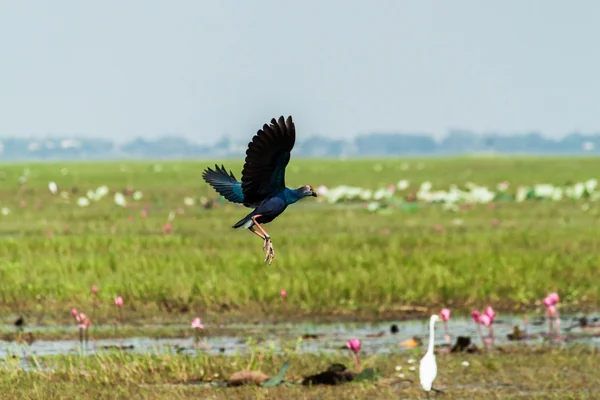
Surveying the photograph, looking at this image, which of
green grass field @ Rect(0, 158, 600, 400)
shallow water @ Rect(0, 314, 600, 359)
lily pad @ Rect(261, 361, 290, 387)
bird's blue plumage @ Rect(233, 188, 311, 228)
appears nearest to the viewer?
bird's blue plumage @ Rect(233, 188, 311, 228)

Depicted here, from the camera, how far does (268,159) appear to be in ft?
19.6

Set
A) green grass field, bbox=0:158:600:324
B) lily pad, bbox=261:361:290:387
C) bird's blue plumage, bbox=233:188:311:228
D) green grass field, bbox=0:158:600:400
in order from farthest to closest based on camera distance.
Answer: green grass field, bbox=0:158:600:324
green grass field, bbox=0:158:600:400
lily pad, bbox=261:361:290:387
bird's blue plumage, bbox=233:188:311:228

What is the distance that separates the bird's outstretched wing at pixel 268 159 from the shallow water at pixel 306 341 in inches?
365

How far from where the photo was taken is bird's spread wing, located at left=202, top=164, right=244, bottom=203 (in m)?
6.38

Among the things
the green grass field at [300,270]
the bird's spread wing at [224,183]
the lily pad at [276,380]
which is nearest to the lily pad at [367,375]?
the lily pad at [276,380]

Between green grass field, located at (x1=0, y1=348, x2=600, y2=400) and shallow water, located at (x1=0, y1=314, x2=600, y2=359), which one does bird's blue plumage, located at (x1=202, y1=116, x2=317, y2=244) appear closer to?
green grass field, located at (x1=0, y1=348, x2=600, y2=400)

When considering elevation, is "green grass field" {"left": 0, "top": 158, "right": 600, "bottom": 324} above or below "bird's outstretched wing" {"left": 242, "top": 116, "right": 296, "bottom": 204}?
below

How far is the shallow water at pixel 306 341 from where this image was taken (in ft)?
52.1

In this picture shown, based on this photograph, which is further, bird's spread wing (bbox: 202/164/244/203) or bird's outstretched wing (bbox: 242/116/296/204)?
bird's spread wing (bbox: 202/164/244/203)

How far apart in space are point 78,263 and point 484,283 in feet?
24.2

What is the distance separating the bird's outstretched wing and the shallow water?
30.4ft

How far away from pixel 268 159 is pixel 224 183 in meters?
0.71

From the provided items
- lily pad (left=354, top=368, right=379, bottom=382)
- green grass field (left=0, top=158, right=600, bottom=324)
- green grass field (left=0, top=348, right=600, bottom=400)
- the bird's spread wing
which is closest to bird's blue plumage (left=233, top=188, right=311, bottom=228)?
the bird's spread wing

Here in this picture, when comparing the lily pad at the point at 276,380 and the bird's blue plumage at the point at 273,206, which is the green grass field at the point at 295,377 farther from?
the bird's blue plumage at the point at 273,206
